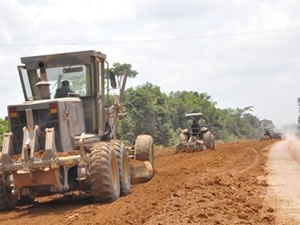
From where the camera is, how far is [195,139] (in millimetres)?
30750

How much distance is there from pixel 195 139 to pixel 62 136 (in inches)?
737

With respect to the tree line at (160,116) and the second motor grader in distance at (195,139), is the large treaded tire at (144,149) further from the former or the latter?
the tree line at (160,116)

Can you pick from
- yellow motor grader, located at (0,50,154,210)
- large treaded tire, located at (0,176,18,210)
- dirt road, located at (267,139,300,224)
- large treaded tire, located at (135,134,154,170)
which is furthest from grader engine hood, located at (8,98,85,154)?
dirt road, located at (267,139,300,224)

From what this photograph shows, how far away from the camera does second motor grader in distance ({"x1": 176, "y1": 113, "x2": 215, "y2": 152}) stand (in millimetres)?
29719

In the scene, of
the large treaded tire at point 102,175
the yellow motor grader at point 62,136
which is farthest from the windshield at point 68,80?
the large treaded tire at point 102,175

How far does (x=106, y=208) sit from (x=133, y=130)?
131 ft

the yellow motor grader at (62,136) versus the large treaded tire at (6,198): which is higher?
the yellow motor grader at (62,136)

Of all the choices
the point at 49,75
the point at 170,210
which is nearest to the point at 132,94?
the point at 49,75

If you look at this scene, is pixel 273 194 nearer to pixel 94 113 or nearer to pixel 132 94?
pixel 94 113

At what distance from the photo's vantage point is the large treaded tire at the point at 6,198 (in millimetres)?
12297

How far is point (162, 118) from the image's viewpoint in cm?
5878

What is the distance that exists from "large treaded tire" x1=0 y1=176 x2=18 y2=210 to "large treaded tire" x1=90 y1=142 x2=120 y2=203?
1872 mm

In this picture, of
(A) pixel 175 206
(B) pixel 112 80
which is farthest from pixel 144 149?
(A) pixel 175 206

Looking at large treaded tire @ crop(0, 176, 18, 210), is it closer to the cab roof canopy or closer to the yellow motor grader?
the yellow motor grader
